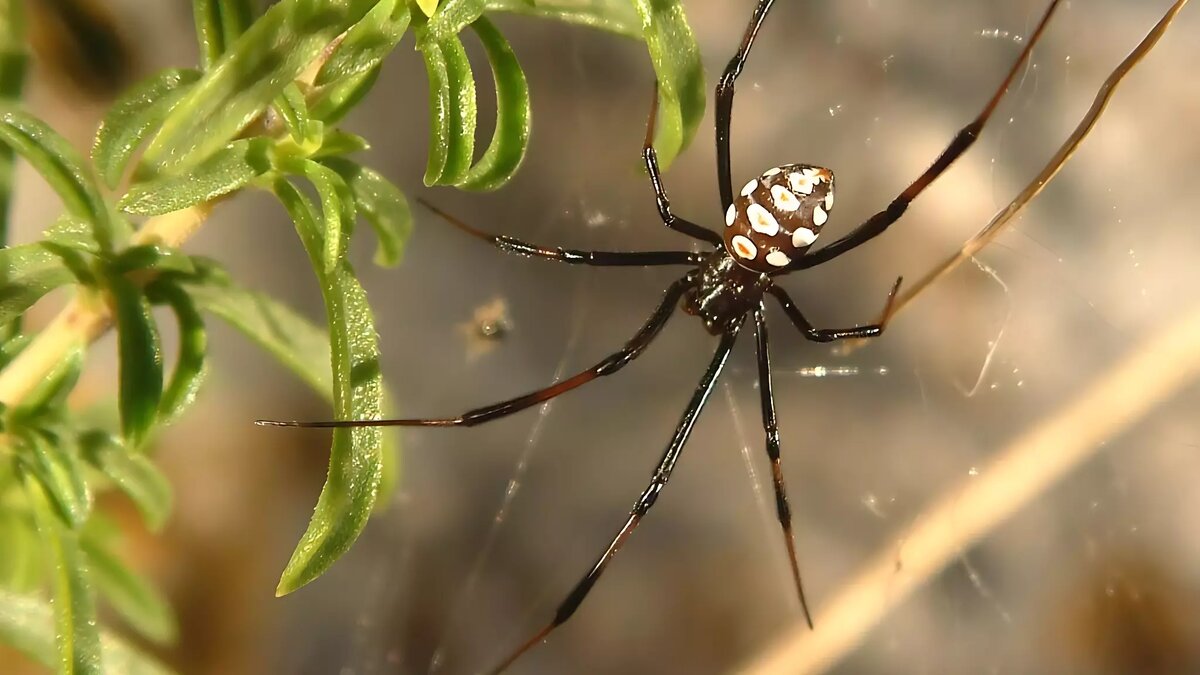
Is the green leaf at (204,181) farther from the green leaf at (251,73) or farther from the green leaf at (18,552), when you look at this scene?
the green leaf at (18,552)

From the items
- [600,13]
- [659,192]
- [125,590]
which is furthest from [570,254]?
[125,590]

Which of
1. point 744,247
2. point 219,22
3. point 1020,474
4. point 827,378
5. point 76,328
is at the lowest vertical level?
point 1020,474

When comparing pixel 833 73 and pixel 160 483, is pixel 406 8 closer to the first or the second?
pixel 160 483

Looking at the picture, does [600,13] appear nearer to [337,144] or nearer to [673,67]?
[673,67]

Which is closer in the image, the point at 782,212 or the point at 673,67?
the point at 673,67

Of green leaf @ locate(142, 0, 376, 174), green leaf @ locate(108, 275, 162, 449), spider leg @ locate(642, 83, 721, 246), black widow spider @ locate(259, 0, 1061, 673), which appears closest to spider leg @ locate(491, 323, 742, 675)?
black widow spider @ locate(259, 0, 1061, 673)

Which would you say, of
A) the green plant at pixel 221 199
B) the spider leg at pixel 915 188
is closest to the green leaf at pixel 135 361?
the green plant at pixel 221 199

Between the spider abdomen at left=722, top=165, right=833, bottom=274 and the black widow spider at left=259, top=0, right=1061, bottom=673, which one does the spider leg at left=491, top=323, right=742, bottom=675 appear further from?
the spider abdomen at left=722, top=165, right=833, bottom=274

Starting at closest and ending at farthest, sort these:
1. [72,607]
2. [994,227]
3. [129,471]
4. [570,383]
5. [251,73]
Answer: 1. [251,73]
2. [72,607]
3. [129,471]
4. [570,383]
5. [994,227]
